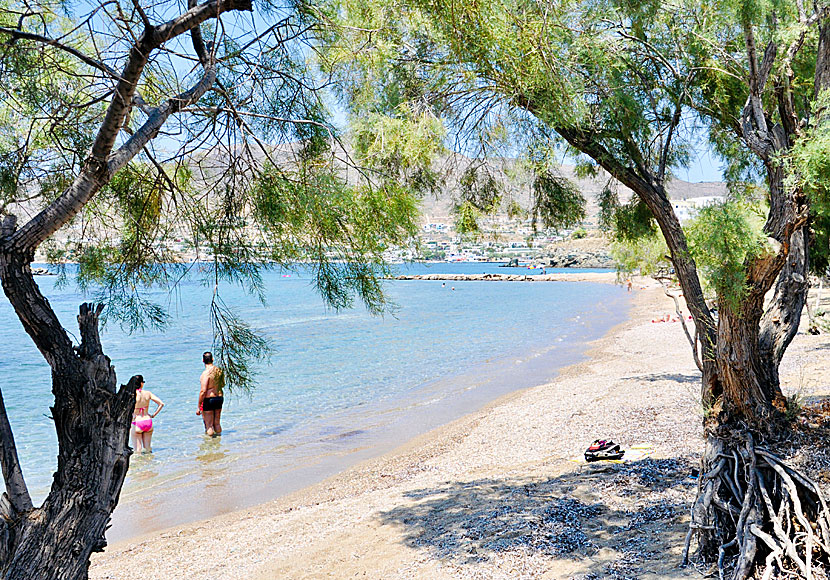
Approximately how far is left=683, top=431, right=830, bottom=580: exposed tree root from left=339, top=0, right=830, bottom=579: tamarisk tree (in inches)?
0.4

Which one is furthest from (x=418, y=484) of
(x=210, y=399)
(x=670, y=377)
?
(x=670, y=377)

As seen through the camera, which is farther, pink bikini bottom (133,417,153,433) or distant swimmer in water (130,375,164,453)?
pink bikini bottom (133,417,153,433)

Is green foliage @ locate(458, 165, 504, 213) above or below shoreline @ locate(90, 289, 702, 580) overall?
above

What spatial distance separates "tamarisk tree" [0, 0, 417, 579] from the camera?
3066 mm

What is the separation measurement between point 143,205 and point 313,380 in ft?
52.1

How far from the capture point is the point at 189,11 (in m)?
3.46

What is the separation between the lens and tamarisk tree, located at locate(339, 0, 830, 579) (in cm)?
425

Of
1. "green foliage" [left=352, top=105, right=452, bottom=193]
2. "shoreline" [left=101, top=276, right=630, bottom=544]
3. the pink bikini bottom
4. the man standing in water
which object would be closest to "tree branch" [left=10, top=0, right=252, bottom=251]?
"green foliage" [left=352, top=105, right=452, bottom=193]

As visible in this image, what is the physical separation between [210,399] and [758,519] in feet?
32.7

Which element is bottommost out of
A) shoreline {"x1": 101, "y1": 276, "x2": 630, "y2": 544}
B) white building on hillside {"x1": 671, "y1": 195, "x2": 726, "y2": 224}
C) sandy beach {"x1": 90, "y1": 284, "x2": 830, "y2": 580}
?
shoreline {"x1": 101, "y1": 276, "x2": 630, "y2": 544}

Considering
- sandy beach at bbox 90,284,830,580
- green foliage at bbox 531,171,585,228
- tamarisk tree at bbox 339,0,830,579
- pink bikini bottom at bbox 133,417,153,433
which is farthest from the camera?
pink bikini bottom at bbox 133,417,153,433

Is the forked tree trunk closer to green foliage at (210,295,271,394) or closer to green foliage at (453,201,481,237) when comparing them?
green foliage at (210,295,271,394)

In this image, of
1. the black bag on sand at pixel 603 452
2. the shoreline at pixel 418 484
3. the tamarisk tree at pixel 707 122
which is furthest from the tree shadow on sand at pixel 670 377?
the tamarisk tree at pixel 707 122

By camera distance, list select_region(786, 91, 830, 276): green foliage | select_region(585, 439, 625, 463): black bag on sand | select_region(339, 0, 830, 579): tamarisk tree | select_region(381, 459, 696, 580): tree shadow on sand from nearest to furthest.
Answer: select_region(786, 91, 830, 276): green foliage, select_region(339, 0, 830, 579): tamarisk tree, select_region(381, 459, 696, 580): tree shadow on sand, select_region(585, 439, 625, 463): black bag on sand
